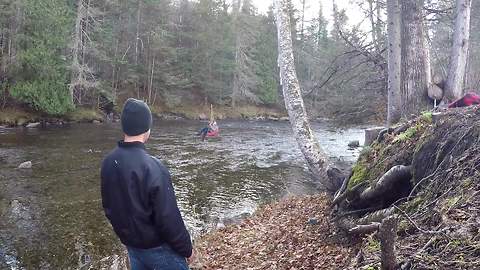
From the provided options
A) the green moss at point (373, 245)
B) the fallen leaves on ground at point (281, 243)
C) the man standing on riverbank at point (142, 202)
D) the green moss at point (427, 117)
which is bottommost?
the fallen leaves on ground at point (281, 243)

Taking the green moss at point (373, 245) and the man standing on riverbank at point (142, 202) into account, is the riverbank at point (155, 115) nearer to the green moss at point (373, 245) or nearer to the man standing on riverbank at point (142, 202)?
the man standing on riverbank at point (142, 202)

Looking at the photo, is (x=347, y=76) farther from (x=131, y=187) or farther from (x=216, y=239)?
(x=131, y=187)

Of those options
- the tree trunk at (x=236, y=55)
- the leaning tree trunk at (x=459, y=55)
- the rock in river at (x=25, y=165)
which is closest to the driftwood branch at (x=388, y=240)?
the leaning tree trunk at (x=459, y=55)

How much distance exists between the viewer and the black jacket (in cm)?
315

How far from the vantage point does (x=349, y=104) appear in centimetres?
1470

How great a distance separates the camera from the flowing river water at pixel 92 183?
327 inches

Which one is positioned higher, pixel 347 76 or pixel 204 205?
pixel 347 76

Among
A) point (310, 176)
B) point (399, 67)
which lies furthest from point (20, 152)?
point (399, 67)

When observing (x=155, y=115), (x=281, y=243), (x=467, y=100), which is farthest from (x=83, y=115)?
(x=467, y=100)

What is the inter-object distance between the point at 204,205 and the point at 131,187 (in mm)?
8477

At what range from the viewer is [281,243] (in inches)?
285

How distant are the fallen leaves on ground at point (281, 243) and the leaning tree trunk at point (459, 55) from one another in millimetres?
3639

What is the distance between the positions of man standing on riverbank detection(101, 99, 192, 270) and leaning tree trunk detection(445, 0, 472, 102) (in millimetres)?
7535

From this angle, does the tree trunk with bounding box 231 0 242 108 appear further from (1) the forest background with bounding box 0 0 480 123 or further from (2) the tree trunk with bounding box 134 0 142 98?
(2) the tree trunk with bounding box 134 0 142 98
